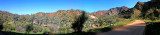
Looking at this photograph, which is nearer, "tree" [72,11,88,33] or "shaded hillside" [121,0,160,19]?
"tree" [72,11,88,33]

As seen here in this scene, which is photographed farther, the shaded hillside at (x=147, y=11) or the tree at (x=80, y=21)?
the shaded hillside at (x=147, y=11)

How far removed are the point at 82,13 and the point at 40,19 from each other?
57.8 meters

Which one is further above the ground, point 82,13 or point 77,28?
point 82,13

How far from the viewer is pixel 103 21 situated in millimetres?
15867

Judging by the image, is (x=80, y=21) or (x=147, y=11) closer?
(x=80, y=21)

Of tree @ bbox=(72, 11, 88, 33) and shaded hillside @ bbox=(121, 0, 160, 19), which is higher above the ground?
shaded hillside @ bbox=(121, 0, 160, 19)

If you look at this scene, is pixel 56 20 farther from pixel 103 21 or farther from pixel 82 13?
pixel 82 13

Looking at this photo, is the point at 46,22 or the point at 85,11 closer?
the point at 85,11

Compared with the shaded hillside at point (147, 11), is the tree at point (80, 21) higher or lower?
lower

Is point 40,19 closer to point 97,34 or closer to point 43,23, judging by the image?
point 43,23

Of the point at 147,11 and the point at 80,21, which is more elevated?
the point at 147,11

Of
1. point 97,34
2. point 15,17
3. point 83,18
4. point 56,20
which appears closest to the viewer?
point 97,34

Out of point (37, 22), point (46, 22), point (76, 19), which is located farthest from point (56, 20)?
point (76, 19)

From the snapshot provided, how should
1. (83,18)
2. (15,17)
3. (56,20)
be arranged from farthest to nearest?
(56,20), (15,17), (83,18)
